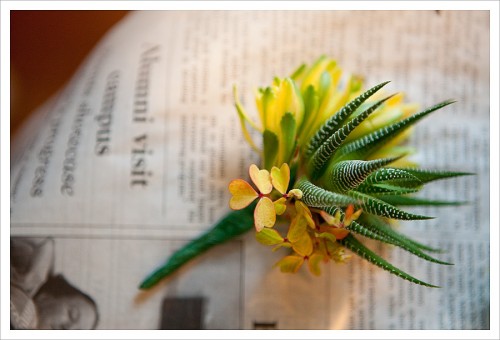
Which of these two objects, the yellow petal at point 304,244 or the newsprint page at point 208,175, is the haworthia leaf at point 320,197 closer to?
the yellow petal at point 304,244

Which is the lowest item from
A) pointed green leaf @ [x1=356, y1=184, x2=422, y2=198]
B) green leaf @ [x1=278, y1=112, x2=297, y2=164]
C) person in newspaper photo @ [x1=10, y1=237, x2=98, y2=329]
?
person in newspaper photo @ [x1=10, y1=237, x2=98, y2=329]

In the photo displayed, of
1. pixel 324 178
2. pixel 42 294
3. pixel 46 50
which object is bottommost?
pixel 42 294

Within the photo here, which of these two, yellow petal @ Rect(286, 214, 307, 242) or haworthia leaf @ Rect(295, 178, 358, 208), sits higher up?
haworthia leaf @ Rect(295, 178, 358, 208)

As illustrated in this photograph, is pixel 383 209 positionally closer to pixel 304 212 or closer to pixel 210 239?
pixel 304 212

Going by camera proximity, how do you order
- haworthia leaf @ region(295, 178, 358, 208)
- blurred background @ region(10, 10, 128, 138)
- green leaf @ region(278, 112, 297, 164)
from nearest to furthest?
1. haworthia leaf @ region(295, 178, 358, 208)
2. green leaf @ region(278, 112, 297, 164)
3. blurred background @ region(10, 10, 128, 138)

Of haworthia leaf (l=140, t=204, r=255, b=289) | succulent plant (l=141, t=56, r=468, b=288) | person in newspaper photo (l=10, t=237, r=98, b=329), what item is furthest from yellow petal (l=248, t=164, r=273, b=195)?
person in newspaper photo (l=10, t=237, r=98, b=329)

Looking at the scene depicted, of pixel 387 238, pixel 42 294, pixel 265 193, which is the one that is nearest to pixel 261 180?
pixel 265 193

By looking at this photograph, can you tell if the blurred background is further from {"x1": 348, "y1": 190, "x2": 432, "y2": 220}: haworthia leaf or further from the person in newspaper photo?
{"x1": 348, "y1": 190, "x2": 432, "y2": 220}: haworthia leaf
